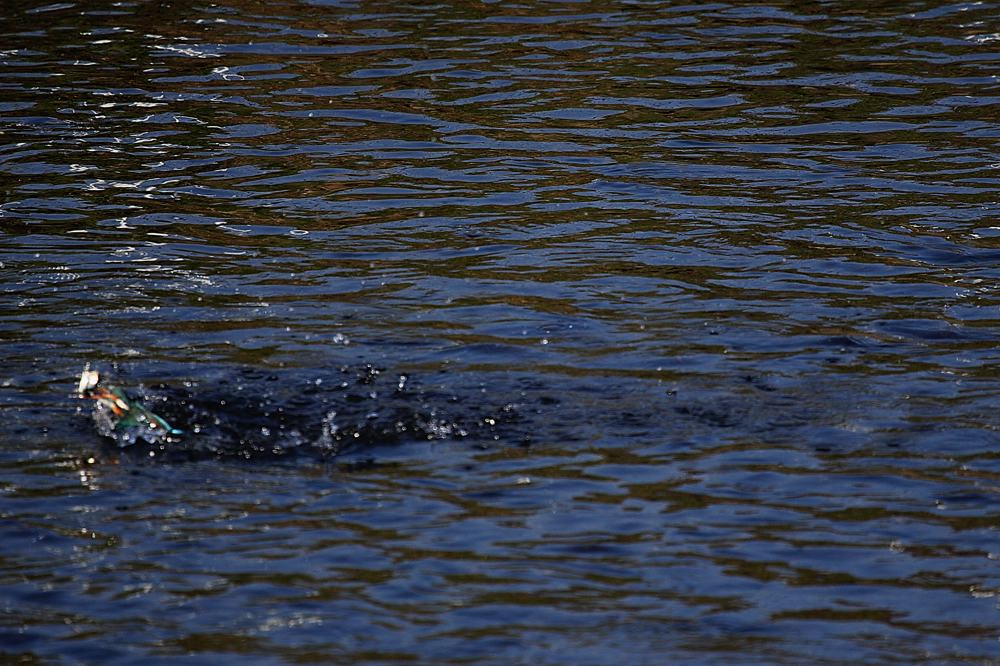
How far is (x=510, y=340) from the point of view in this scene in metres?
8.16

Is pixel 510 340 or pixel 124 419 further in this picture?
pixel 510 340

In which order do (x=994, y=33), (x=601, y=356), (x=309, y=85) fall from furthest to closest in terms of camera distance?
(x=994, y=33)
(x=309, y=85)
(x=601, y=356)

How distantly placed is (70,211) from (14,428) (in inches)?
154

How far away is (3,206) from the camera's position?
10.7 m

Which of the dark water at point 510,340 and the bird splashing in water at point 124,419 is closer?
the dark water at point 510,340

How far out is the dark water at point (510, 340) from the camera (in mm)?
5520

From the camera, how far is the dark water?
5.52 metres

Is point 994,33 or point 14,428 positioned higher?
point 994,33

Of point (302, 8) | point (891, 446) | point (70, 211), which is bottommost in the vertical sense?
point (891, 446)

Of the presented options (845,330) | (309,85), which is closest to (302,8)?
(309,85)

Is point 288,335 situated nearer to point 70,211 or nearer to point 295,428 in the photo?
point 295,428

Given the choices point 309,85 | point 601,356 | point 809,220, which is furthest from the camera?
point 309,85

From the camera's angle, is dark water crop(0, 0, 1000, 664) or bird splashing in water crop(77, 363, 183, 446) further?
bird splashing in water crop(77, 363, 183, 446)

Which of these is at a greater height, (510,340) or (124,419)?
(124,419)
